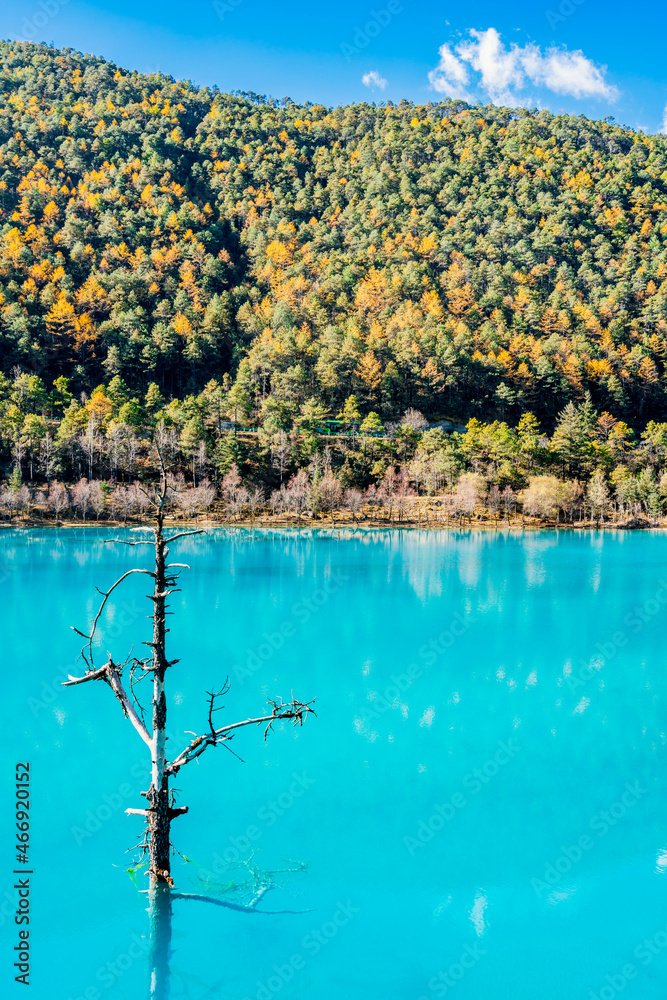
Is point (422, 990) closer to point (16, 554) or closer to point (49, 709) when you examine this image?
point (49, 709)

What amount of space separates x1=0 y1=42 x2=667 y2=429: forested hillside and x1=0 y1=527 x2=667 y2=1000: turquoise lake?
2391 inches

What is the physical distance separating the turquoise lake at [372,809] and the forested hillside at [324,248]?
60.7 meters

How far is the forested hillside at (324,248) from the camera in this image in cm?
10050

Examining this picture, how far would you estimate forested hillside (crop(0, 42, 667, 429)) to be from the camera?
100500 mm

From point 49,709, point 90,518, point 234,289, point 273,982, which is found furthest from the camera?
point 234,289

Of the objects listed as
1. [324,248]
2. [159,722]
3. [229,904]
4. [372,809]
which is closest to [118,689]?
[159,722]

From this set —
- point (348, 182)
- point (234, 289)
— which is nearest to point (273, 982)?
point (234, 289)

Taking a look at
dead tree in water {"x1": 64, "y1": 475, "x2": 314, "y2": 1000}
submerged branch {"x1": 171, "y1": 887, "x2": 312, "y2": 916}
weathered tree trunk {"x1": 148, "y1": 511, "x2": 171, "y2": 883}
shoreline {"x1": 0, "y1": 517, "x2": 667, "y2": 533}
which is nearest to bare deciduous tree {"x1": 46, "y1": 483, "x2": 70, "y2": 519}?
shoreline {"x1": 0, "y1": 517, "x2": 667, "y2": 533}

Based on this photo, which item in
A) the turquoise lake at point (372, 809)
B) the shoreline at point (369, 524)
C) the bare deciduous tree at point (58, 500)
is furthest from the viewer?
the bare deciduous tree at point (58, 500)

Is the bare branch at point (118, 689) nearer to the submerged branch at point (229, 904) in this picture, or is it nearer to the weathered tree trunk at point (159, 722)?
the weathered tree trunk at point (159, 722)

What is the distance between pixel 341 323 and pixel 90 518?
210 feet

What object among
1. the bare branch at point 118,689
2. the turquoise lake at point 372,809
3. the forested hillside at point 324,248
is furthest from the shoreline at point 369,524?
the bare branch at point 118,689

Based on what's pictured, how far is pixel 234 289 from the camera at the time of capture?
125m

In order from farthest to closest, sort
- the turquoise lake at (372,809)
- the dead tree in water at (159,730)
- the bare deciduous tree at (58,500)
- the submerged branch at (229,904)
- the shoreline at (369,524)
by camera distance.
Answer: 1. the bare deciduous tree at (58,500)
2. the shoreline at (369,524)
3. the submerged branch at (229,904)
4. the turquoise lake at (372,809)
5. the dead tree in water at (159,730)
